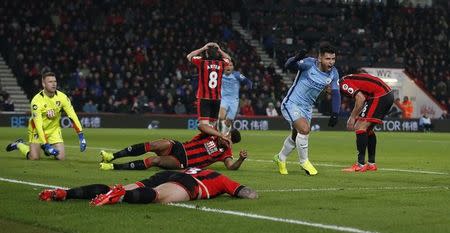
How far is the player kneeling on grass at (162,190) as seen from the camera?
8.35 meters

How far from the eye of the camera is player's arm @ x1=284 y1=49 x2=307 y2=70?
13.2 meters

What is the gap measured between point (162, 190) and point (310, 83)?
5.97 metres

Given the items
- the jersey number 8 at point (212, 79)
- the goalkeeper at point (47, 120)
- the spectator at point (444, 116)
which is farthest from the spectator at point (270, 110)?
the goalkeeper at point (47, 120)

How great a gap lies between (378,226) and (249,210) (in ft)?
4.97

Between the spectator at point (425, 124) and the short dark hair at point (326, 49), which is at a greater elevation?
the short dark hair at point (326, 49)

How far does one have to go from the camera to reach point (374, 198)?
960cm

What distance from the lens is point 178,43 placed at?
145ft

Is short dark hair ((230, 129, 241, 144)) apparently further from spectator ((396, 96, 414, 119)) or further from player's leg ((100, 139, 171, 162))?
spectator ((396, 96, 414, 119))

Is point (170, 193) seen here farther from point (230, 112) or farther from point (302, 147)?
point (230, 112)

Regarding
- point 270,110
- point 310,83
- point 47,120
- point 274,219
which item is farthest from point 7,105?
point 274,219

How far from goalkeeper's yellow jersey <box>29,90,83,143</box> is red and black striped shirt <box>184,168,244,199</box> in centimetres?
797

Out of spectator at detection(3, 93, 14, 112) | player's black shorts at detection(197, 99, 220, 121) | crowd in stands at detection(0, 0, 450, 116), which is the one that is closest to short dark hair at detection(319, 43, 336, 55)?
player's black shorts at detection(197, 99, 220, 121)

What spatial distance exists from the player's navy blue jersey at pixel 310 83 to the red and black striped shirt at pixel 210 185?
510cm

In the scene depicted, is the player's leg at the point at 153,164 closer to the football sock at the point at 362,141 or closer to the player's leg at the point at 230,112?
the football sock at the point at 362,141
